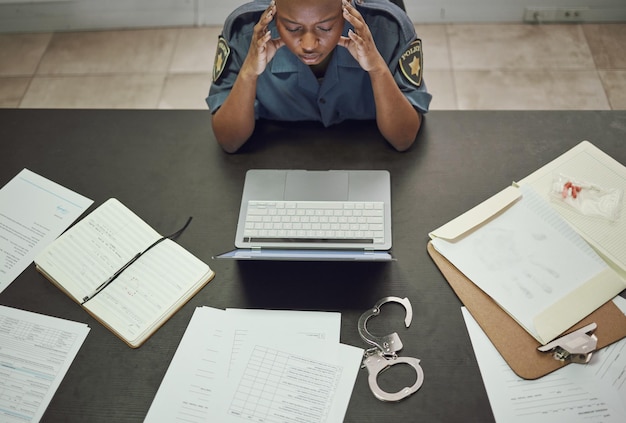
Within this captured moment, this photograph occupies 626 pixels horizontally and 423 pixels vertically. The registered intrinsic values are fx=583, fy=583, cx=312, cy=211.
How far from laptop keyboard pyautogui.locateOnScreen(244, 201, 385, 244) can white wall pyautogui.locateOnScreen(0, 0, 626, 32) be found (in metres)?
1.77

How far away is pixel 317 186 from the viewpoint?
1367mm

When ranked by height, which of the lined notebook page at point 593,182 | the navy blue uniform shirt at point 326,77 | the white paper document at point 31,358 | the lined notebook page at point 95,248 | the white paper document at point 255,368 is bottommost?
the white paper document at point 31,358

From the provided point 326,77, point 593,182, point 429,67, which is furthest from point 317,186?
point 429,67

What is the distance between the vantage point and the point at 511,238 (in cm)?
127

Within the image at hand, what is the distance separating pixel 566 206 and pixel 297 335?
0.66 metres

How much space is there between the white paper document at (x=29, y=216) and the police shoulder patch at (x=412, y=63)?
84cm

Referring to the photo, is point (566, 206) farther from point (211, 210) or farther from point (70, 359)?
point (70, 359)

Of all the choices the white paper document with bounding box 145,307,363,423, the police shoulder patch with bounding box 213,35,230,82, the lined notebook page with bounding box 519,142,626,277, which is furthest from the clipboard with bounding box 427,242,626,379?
the police shoulder patch with bounding box 213,35,230,82

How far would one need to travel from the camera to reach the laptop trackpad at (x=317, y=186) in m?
1.35

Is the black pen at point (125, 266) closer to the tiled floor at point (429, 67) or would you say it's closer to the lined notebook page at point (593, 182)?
the lined notebook page at point (593, 182)

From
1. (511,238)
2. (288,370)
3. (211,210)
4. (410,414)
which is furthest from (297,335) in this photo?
(511,238)

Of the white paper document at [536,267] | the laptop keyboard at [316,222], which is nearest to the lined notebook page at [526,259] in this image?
the white paper document at [536,267]

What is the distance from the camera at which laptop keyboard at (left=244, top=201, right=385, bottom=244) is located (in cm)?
127

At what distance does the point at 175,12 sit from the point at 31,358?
2.12 m
